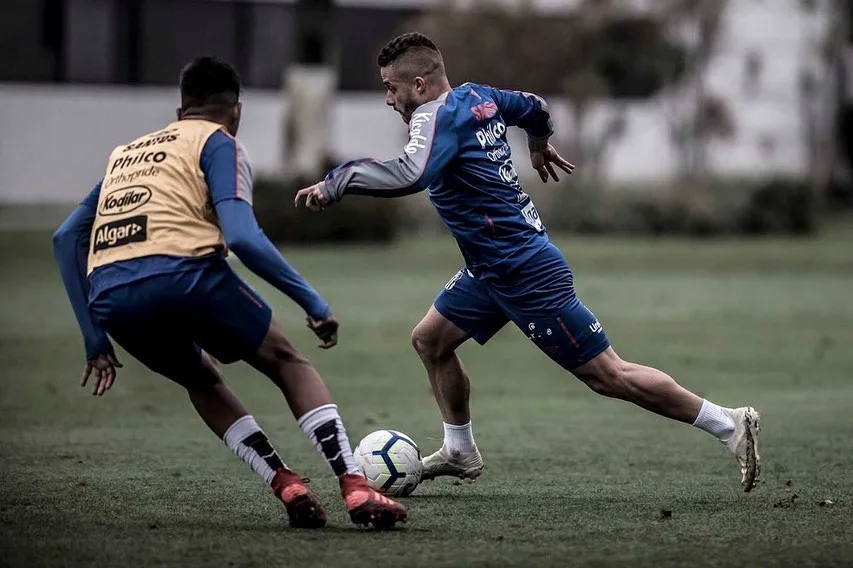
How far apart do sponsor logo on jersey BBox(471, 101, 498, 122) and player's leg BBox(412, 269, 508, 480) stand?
85cm

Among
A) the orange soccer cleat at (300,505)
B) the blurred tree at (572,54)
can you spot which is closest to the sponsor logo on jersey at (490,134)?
the orange soccer cleat at (300,505)

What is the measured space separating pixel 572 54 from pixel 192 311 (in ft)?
116

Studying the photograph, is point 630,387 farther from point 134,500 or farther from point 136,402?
point 136,402

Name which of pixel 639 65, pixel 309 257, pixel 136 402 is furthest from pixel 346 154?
pixel 136 402

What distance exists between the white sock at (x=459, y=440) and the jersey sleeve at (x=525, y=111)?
1.60 m

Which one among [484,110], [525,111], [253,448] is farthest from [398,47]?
[253,448]

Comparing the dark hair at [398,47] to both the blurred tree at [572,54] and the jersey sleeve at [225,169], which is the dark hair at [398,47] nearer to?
the jersey sleeve at [225,169]

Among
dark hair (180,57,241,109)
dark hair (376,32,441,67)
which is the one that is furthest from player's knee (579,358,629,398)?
dark hair (180,57,241,109)

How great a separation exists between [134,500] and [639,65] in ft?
119

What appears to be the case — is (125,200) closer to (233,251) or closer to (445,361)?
(233,251)

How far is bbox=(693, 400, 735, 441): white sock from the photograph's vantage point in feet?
23.3

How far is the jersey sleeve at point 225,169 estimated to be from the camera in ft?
19.6

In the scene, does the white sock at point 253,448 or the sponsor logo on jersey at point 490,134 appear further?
the sponsor logo on jersey at point 490,134

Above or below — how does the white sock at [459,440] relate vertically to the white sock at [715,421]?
below
